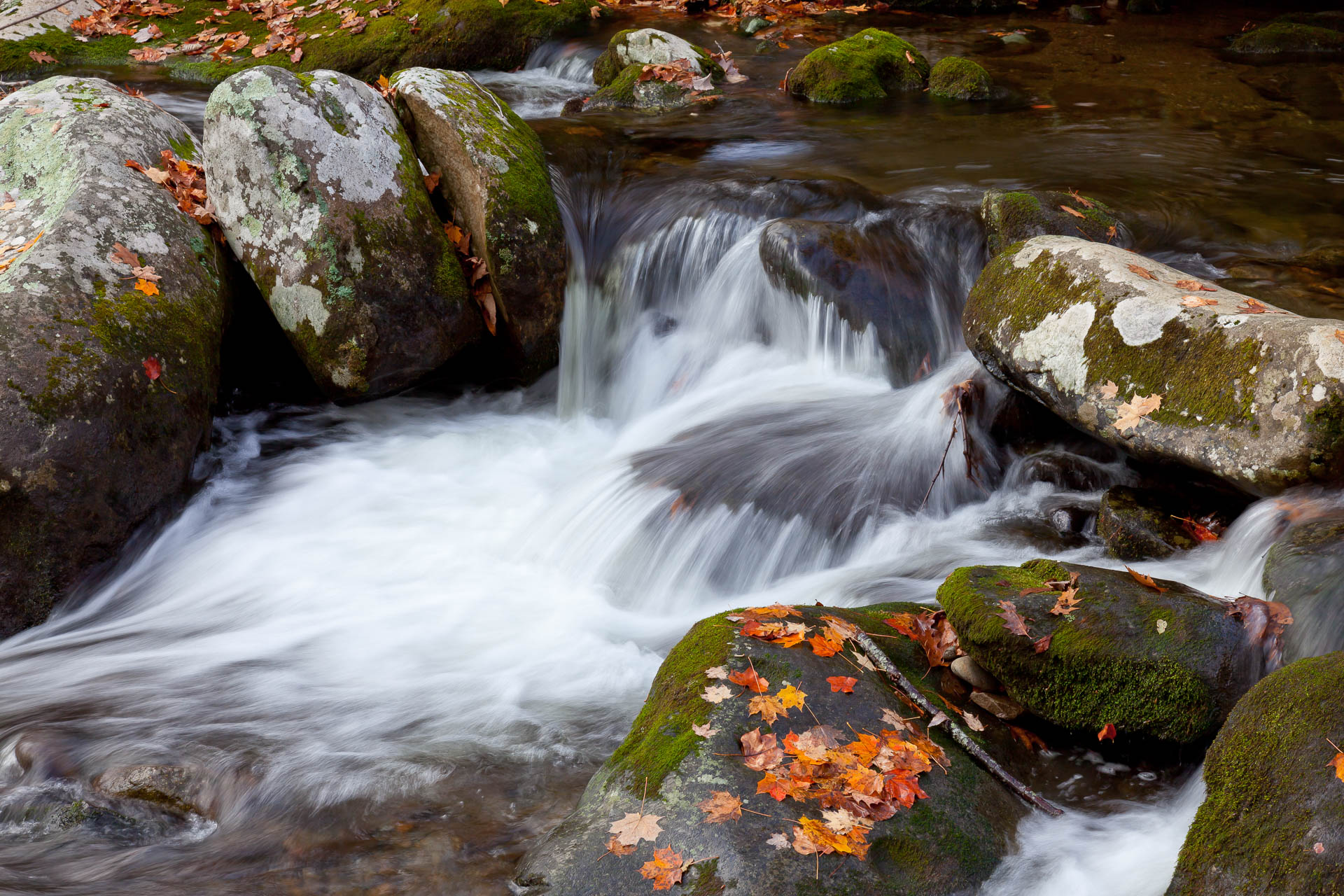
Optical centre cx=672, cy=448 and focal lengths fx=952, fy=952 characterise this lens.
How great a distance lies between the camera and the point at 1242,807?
2.72 meters

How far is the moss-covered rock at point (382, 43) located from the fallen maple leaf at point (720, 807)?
10.7 m

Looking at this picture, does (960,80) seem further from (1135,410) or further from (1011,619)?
(1011,619)

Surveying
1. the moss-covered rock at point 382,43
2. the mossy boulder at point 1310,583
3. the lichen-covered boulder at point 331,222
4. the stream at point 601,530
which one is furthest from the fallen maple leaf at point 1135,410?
the moss-covered rock at point 382,43

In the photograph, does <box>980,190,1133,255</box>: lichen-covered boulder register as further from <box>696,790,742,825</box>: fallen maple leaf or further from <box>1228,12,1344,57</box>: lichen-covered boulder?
<box>1228,12,1344,57</box>: lichen-covered boulder

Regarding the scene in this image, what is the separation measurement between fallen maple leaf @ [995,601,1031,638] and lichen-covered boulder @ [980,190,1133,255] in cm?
340

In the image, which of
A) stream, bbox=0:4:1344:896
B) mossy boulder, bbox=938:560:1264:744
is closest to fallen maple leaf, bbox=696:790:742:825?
stream, bbox=0:4:1344:896

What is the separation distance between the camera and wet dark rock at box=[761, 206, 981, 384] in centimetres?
648

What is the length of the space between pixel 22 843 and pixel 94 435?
2305 millimetres

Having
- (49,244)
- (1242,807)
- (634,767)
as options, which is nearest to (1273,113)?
(1242,807)

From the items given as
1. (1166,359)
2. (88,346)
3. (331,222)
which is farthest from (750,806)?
(331,222)

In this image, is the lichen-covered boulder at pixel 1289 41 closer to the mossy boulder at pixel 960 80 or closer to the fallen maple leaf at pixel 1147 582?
the mossy boulder at pixel 960 80

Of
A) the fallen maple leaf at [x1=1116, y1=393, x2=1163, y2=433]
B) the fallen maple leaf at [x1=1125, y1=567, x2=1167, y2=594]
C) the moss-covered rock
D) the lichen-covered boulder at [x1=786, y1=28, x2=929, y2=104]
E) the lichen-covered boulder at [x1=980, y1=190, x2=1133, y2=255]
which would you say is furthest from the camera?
the moss-covered rock

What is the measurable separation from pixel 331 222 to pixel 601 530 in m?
2.67

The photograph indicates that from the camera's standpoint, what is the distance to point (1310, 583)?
363 cm
